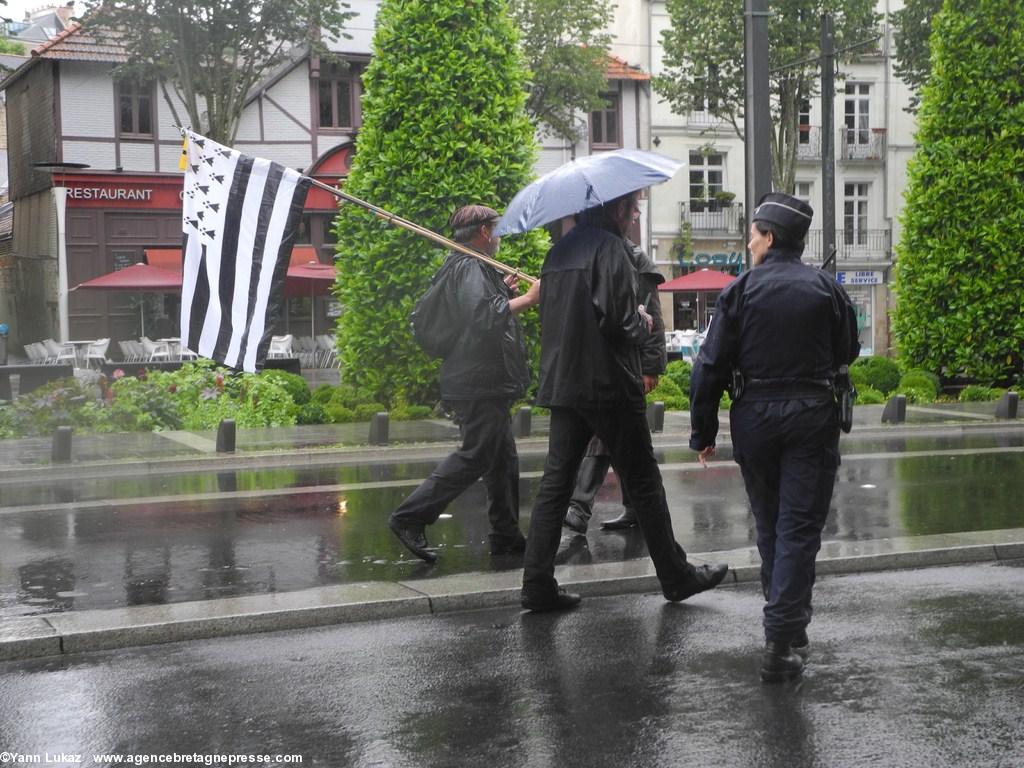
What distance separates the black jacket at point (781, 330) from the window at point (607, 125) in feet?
116

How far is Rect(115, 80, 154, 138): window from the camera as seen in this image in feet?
114

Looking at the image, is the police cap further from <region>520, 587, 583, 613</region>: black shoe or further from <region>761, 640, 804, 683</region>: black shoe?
<region>520, 587, 583, 613</region>: black shoe

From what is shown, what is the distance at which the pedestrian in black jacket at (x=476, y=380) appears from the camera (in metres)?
7.12

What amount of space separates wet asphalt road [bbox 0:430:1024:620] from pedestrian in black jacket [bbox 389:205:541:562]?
0.37m

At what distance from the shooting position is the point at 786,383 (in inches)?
202

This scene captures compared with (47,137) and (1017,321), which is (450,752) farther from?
(47,137)

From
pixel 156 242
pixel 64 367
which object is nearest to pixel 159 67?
pixel 156 242

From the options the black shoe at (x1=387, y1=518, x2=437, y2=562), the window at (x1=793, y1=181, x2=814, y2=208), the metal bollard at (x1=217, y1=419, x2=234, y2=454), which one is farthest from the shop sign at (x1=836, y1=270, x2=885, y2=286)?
the black shoe at (x1=387, y1=518, x2=437, y2=562)

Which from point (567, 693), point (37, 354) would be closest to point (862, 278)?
point (37, 354)

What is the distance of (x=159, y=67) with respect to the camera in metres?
30.6

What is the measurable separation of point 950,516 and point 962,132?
12.6 metres

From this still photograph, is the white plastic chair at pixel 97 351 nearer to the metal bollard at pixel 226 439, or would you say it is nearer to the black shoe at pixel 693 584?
the metal bollard at pixel 226 439

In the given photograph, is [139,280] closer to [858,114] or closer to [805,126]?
[805,126]

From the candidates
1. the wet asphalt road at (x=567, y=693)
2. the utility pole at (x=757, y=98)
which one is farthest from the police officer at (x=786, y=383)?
the utility pole at (x=757, y=98)
